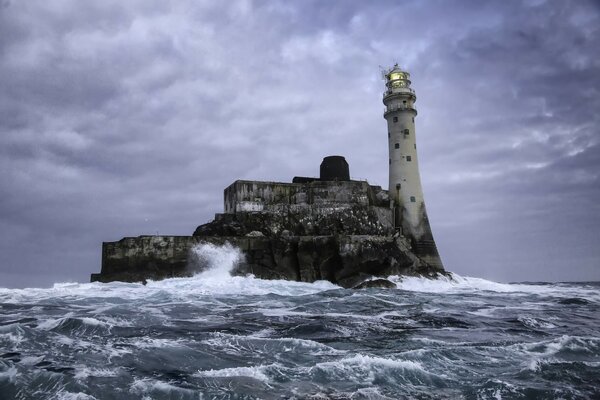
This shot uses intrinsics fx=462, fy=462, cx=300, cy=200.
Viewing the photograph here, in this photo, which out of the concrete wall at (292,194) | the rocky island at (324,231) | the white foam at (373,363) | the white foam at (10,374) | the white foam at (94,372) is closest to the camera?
the white foam at (10,374)

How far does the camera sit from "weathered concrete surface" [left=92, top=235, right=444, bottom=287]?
990 inches

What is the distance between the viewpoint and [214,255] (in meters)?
26.1

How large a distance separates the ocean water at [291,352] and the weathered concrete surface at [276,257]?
31.5 feet

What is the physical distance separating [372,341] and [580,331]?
220 inches

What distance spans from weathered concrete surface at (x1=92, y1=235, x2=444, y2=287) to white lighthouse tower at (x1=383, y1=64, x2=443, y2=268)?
648cm

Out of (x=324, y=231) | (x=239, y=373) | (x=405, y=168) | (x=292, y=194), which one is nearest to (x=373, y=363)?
(x=239, y=373)

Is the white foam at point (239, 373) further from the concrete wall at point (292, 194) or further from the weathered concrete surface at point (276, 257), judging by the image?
the concrete wall at point (292, 194)

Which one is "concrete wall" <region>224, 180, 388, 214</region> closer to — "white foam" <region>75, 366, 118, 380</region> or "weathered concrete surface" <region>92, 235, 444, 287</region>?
"weathered concrete surface" <region>92, 235, 444, 287</region>

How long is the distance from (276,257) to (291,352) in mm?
18863

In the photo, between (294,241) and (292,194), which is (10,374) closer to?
(294,241)

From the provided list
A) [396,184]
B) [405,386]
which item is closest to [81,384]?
[405,386]

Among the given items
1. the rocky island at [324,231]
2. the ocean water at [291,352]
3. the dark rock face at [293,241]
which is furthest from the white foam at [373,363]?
the dark rock face at [293,241]

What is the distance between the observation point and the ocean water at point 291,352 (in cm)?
614

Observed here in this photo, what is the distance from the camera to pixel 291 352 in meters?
8.23
